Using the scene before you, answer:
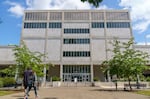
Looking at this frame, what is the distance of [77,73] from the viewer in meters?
58.2

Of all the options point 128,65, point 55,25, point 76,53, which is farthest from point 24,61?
point 55,25

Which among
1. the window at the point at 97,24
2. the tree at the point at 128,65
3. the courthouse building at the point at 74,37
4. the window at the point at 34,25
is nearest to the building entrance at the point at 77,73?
the courthouse building at the point at 74,37

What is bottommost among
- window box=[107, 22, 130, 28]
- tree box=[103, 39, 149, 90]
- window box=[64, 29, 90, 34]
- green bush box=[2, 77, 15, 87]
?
green bush box=[2, 77, 15, 87]

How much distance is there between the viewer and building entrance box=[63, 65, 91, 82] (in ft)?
189

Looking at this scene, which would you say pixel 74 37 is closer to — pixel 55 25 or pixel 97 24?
pixel 55 25

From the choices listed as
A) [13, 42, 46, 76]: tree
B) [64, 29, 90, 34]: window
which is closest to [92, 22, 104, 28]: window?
[64, 29, 90, 34]: window

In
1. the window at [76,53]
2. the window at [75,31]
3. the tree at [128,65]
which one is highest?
the window at [75,31]

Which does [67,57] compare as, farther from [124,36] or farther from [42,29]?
[124,36]

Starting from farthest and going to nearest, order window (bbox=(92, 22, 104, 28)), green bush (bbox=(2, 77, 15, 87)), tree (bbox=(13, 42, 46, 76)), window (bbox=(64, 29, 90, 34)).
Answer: window (bbox=(64, 29, 90, 34)) < window (bbox=(92, 22, 104, 28)) < green bush (bbox=(2, 77, 15, 87)) < tree (bbox=(13, 42, 46, 76))

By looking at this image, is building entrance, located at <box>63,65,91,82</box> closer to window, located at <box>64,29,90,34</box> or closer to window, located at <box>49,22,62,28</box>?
window, located at <box>64,29,90,34</box>

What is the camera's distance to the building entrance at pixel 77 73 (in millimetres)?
57719

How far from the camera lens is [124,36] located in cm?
5903

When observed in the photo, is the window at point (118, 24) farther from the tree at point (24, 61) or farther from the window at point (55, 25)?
the tree at point (24, 61)

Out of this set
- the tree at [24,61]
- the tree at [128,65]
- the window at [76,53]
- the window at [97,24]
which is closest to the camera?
the tree at [128,65]
